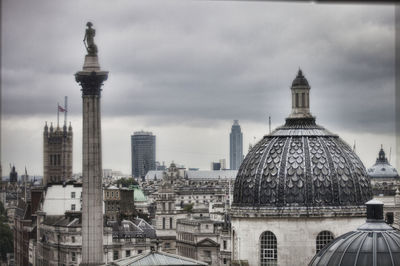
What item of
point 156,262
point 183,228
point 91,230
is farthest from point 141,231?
point 156,262

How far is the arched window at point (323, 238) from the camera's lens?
2532 inches

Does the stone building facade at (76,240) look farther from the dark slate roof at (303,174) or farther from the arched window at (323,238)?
the arched window at (323,238)

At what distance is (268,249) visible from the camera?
213ft

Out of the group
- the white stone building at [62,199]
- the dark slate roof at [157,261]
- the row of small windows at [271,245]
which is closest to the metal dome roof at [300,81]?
the row of small windows at [271,245]

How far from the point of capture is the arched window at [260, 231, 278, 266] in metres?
64.6

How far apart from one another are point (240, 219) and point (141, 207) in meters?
125

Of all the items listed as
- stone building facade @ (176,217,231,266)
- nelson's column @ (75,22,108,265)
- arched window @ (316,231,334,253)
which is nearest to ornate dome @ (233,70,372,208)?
arched window @ (316,231,334,253)

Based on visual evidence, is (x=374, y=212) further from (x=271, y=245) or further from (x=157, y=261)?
(x=157, y=261)

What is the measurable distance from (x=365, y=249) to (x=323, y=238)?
29.3ft

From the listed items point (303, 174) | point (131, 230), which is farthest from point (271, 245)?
point (131, 230)

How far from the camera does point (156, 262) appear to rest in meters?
68.9

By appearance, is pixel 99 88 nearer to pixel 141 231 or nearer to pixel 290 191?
pixel 290 191

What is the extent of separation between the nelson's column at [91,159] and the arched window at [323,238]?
19.2 meters

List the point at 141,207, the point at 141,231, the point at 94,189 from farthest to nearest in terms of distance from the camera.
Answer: the point at 141,207 → the point at 141,231 → the point at 94,189
